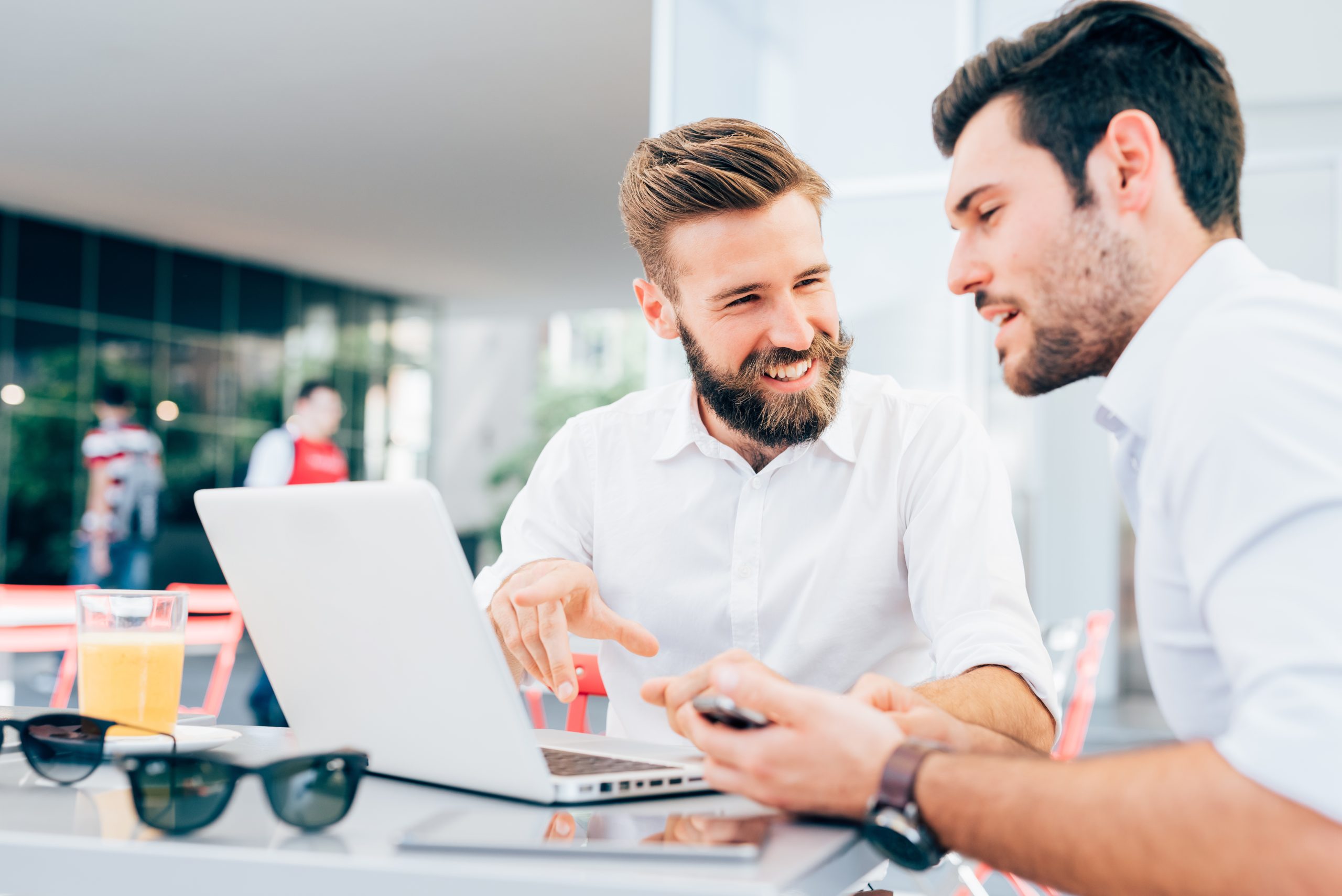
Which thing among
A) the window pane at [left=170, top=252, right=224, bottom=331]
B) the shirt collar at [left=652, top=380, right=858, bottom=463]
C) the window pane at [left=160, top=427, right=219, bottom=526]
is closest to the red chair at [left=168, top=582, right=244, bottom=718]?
the shirt collar at [left=652, top=380, right=858, bottom=463]

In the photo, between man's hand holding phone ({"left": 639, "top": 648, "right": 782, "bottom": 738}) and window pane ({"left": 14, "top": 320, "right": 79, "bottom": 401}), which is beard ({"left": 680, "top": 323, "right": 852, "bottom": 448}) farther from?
window pane ({"left": 14, "top": 320, "right": 79, "bottom": 401})

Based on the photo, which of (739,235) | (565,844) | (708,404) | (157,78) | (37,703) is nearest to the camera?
(565,844)

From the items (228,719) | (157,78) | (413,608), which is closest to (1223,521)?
(413,608)

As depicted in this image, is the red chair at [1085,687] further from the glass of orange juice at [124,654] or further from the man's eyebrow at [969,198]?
the glass of orange juice at [124,654]

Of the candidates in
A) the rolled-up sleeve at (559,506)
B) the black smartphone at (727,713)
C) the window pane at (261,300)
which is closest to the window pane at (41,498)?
the window pane at (261,300)

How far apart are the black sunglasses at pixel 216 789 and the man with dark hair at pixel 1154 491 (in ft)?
0.89

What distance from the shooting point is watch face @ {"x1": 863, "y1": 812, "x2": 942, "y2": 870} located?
789 mm

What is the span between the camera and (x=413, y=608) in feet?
2.91

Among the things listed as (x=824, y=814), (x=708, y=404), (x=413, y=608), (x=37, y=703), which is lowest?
(x=37, y=703)

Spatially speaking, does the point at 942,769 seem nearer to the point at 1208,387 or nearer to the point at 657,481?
the point at 1208,387

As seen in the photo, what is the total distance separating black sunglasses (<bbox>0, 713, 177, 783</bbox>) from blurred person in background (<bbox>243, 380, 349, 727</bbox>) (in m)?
5.50

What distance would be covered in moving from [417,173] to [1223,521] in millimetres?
8325

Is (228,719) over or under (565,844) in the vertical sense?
under

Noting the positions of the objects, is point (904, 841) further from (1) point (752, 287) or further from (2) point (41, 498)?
(2) point (41, 498)
